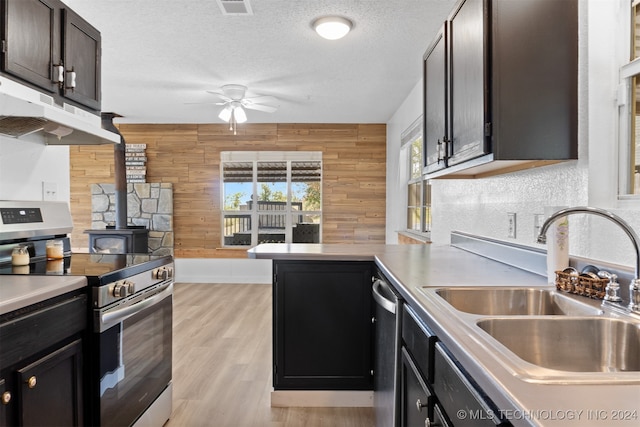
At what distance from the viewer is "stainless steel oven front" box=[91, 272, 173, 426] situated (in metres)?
1.56

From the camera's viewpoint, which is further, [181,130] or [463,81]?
[181,130]

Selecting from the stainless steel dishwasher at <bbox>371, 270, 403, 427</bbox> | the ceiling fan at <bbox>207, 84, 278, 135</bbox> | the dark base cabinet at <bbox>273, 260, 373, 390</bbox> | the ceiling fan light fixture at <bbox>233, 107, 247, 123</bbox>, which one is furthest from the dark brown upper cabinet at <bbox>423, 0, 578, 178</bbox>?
the ceiling fan light fixture at <bbox>233, 107, 247, 123</bbox>

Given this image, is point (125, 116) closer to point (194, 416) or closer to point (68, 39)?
point (68, 39)

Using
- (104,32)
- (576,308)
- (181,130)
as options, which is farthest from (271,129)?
(576,308)

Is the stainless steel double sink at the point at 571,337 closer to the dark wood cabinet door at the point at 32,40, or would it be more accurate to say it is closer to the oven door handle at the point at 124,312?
the oven door handle at the point at 124,312

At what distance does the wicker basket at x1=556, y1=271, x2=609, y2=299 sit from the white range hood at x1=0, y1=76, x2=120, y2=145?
2117 millimetres

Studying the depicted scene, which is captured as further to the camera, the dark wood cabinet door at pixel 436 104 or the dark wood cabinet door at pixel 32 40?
the dark wood cabinet door at pixel 436 104

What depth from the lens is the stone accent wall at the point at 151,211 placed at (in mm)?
6234

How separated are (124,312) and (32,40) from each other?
132 centimetres

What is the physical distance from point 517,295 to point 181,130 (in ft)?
19.4

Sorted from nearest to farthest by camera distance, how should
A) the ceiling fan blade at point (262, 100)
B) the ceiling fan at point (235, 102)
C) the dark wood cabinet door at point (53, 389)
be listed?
the dark wood cabinet door at point (53, 389) → the ceiling fan at point (235, 102) → the ceiling fan blade at point (262, 100)

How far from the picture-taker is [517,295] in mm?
1430

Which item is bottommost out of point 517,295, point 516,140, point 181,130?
point 517,295

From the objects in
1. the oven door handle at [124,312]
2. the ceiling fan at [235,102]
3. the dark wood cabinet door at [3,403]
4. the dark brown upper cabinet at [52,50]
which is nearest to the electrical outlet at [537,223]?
the oven door handle at [124,312]
